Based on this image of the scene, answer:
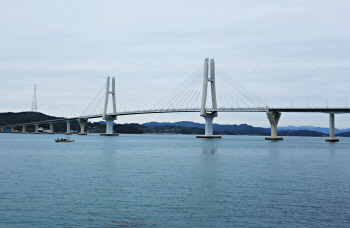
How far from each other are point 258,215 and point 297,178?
1238 cm

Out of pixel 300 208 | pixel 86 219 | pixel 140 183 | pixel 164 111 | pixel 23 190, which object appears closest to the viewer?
pixel 86 219

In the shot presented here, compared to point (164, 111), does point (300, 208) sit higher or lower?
lower

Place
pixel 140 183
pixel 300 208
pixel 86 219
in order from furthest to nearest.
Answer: pixel 140 183, pixel 300 208, pixel 86 219

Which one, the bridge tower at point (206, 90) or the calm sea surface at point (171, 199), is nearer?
the calm sea surface at point (171, 199)

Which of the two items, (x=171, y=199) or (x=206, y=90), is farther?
(x=206, y=90)

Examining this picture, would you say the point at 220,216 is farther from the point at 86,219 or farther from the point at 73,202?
the point at 73,202

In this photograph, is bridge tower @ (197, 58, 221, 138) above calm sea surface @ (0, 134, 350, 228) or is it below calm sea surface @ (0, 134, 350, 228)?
above

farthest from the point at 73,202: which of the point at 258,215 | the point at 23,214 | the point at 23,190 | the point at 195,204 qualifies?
the point at 258,215

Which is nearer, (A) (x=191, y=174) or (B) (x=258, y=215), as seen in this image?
(B) (x=258, y=215)

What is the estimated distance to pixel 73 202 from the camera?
1823 cm

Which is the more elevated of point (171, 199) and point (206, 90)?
point (206, 90)

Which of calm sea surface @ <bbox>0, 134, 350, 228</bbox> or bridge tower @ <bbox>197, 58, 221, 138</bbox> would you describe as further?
bridge tower @ <bbox>197, 58, 221, 138</bbox>

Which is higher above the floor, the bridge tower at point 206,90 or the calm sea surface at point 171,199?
the bridge tower at point 206,90

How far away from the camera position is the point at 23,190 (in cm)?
2100
